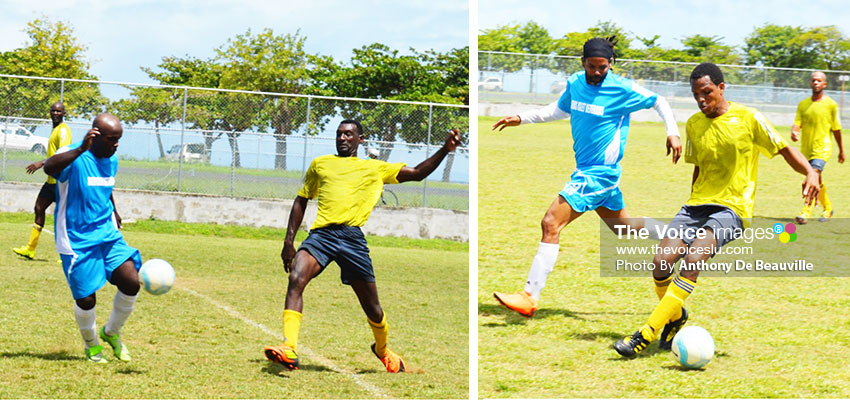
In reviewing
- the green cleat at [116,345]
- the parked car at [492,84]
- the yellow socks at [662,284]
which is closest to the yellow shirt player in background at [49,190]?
the green cleat at [116,345]

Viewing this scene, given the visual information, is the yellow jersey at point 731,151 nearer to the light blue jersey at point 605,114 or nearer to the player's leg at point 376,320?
the light blue jersey at point 605,114

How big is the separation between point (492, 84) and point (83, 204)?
27.9 metres

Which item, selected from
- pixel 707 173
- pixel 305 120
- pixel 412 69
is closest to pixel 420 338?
pixel 707 173

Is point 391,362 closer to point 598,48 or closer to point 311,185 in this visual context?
point 311,185

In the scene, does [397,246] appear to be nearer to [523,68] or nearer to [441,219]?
[441,219]

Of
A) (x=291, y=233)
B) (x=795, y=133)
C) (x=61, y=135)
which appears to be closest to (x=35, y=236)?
(x=61, y=135)

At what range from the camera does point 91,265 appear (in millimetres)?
6586

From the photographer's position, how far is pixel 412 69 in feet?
142

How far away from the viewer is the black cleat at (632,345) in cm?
617

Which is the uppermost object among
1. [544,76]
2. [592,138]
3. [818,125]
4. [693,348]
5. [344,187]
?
[544,76]

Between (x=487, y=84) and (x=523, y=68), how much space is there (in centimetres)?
151

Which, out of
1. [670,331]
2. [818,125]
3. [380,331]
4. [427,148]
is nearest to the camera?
[670,331]

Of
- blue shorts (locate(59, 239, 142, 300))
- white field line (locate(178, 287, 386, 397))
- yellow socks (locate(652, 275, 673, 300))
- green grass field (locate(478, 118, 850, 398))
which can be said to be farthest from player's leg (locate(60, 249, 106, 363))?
yellow socks (locate(652, 275, 673, 300))

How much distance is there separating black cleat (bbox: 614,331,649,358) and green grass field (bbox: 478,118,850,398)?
0.27ft
